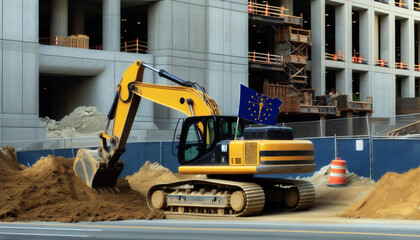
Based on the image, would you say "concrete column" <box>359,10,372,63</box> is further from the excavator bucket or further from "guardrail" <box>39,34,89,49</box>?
the excavator bucket

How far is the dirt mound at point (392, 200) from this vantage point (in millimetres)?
17281

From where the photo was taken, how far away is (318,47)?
61.7m

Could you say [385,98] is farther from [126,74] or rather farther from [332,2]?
[126,74]

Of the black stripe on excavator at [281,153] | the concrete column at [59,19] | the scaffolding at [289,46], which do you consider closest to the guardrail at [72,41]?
the concrete column at [59,19]

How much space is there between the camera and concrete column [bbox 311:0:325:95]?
200 feet

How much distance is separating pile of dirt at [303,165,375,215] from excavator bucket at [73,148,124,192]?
21.7 feet

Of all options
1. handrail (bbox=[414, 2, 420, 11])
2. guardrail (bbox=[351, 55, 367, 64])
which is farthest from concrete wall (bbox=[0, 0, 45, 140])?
handrail (bbox=[414, 2, 420, 11])

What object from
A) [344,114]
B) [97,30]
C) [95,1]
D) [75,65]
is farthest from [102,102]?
[344,114]

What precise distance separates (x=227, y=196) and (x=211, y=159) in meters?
1.17

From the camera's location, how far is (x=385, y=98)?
67.5m

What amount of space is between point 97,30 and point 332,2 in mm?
23840

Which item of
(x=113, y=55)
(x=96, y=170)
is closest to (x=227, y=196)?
(x=96, y=170)

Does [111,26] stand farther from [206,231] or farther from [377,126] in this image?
[206,231]

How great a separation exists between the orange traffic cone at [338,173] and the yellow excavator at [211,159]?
9.60 feet
